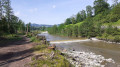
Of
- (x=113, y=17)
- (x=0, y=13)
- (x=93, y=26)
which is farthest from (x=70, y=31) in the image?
(x=0, y=13)

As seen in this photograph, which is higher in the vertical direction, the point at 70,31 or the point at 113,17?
the point at 113,17

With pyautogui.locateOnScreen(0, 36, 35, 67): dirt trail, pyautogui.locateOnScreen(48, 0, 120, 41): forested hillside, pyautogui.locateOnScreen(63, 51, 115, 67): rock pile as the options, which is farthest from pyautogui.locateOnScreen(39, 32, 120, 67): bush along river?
pyautogui.locateOnScreen(48, 0, 120, 41): forested hillside

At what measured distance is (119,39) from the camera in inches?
869

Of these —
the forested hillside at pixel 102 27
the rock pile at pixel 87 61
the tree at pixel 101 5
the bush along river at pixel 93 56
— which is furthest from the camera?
the tree at pixel 101 5

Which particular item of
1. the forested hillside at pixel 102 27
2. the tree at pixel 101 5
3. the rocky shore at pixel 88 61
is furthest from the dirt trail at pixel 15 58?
the tree at pixel 101 5

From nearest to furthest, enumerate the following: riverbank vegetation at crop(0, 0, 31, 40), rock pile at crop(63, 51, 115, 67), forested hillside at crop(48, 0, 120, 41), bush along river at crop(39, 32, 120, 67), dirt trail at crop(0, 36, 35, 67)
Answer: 1. dirt trail at crop(0, 36, 35, 67)
2. rock pile at crop(63, 51, 115, 67)
3. bush along river at crop(39, 32, 120, 67)
4. riverbank vegetation at crop(0, 0, 31, 40)
5. forested hillside at crop(48, 0, 120, 41)

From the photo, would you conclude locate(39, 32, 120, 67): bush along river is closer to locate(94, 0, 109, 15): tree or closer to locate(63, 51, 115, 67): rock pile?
locate(63, 51, 115, 67): rock pile

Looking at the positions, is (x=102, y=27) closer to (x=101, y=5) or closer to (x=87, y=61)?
(x=87, y=61)

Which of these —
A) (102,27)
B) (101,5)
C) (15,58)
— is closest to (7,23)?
(15,58)

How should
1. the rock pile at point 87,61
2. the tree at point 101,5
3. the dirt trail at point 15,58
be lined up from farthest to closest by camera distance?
the tree at point 101,5 → the rock pile at point 87,61 → the dirt trail at point 15,58

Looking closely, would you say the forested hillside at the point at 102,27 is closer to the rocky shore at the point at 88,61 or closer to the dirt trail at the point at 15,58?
the rocky shore at the point at 88,61

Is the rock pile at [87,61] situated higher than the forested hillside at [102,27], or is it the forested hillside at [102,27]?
the forested hillside at [102,27]

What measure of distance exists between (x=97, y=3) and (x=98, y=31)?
43.8m

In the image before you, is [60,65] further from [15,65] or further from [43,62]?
[15,65]
